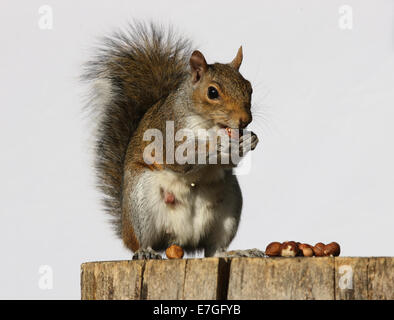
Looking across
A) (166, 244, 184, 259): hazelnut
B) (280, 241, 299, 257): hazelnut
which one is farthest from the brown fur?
(280, 241, 299, 257): hazelnut

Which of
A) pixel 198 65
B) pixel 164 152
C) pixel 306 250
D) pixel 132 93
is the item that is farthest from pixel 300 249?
pixel 132 93

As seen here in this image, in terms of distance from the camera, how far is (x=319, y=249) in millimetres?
2527

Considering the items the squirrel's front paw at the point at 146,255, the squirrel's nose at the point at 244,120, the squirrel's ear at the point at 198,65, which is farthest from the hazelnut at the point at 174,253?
the squirrel's ear at the point at 198,65

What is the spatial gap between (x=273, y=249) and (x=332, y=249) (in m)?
0.24

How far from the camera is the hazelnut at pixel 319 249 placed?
2494 mm

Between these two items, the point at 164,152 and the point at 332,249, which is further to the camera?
the point at 164,152

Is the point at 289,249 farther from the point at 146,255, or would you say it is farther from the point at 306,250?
the point at 146,255

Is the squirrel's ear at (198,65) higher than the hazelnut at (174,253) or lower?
higher

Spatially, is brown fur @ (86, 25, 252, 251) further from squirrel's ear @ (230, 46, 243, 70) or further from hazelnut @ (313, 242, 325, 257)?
hazelnut @ (313, 242, 325, 257)

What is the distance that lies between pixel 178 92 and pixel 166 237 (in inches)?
29.0

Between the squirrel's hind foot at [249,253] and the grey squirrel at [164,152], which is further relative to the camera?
the grey squirrel at [164,152]

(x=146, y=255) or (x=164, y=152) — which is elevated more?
(x=164, y=152)

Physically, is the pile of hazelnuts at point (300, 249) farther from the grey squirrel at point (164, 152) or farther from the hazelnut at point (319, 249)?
the grey squirrel at point (164, 152)
